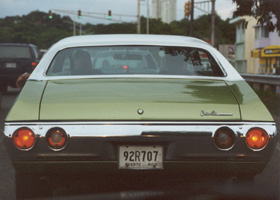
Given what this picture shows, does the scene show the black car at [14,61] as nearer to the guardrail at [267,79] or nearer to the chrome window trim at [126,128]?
the guardrail at [267,79]

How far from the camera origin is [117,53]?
16.2 ft

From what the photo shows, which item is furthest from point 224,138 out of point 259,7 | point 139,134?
point 259,7

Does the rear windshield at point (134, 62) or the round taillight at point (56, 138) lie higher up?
the rear windshield at point (134, 62)

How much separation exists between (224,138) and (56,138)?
1.04 m

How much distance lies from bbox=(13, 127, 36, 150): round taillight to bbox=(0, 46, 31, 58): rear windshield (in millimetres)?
15610

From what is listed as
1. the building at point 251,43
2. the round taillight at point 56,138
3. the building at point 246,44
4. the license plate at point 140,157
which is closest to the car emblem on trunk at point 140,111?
the license plate at point 140,157

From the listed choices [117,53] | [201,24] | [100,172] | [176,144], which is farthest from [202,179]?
[201,24]

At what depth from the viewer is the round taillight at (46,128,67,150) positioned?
346 centimetres

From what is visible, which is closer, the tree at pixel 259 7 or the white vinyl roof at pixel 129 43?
the white vinyl roof at pixel 129 43

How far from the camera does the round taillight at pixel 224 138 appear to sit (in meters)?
3.49

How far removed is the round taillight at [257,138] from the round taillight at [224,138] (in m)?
0.11

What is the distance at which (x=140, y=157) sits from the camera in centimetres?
346

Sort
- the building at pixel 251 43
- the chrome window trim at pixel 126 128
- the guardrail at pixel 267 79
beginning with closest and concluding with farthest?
1. the chrome window trim at pixel 126 128
2. the guardrail at pixel 267 79
3. the building at pixel 251 43

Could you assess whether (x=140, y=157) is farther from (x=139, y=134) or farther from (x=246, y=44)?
(x=246, y=44)
